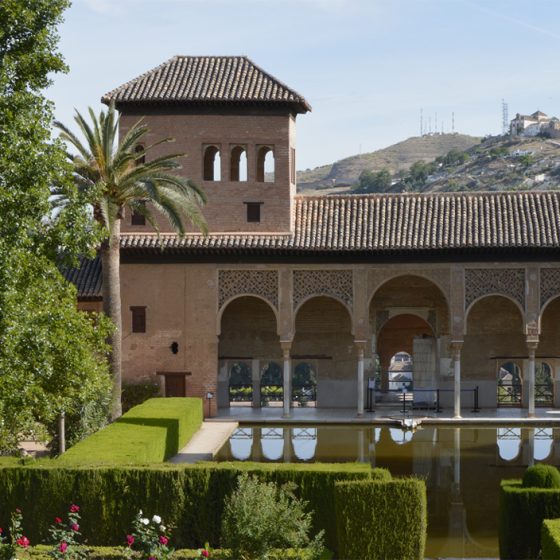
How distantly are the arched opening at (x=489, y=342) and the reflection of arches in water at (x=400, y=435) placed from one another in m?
4.65

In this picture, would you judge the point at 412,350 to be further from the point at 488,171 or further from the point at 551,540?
the point at 488,171

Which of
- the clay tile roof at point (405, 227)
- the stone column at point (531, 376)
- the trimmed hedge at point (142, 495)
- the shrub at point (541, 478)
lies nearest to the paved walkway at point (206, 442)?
the clay tile roof at point (405, 227)

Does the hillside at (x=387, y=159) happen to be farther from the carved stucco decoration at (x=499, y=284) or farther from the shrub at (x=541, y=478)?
the shrub at (x=541, y=478)

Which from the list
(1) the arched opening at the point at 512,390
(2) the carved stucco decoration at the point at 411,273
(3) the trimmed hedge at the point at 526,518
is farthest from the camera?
(1) the arched opening at the point at 512,390

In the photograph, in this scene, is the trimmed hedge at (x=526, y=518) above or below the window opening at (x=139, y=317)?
below

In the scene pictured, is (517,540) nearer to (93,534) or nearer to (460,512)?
(460,512)

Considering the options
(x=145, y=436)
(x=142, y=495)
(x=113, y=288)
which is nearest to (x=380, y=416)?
(x=113, y=288)

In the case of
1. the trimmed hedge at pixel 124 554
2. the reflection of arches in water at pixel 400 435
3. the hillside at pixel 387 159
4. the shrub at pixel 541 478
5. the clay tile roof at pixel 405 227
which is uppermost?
the hillside at pixel 387 159

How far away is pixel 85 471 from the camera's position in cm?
1852

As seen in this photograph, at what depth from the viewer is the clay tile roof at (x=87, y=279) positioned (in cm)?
3266

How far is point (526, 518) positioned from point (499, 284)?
1558 cm

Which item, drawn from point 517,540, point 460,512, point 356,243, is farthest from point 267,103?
point 517,540

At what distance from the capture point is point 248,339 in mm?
34500

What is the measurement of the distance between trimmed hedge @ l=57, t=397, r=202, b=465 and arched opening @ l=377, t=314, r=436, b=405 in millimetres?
6736
